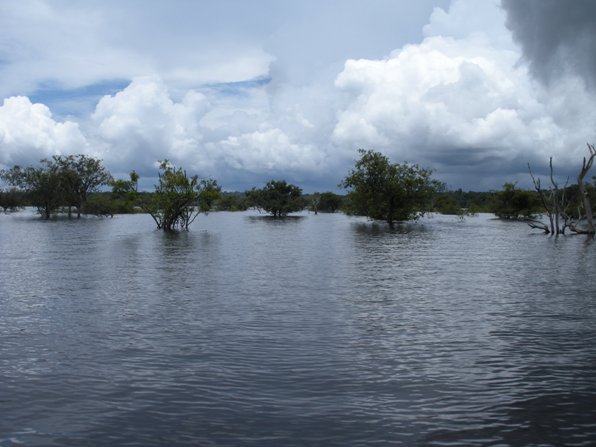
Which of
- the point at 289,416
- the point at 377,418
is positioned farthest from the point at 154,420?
the point at 377,418

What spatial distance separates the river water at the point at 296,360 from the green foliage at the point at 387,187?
212 feet

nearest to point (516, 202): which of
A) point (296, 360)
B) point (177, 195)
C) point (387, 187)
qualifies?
point (387, 187)

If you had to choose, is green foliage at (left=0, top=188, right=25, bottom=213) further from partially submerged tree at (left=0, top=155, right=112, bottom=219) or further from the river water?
the river water

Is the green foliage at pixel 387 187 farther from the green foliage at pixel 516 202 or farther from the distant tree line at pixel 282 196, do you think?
the green foliage at pixel 516 202

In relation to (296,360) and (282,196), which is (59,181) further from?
(296,360)

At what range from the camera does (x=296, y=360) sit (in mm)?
13367

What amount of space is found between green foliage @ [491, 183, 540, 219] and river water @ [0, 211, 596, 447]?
117 m

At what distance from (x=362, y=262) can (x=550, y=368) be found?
2300cm

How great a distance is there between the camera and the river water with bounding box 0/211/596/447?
9.51 meters

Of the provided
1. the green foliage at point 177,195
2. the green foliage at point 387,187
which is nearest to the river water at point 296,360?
the green foliage at point 177,195

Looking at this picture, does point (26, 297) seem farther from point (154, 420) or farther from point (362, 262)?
point (362, 262)

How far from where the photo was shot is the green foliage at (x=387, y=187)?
92.4 m

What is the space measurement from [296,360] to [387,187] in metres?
80.7

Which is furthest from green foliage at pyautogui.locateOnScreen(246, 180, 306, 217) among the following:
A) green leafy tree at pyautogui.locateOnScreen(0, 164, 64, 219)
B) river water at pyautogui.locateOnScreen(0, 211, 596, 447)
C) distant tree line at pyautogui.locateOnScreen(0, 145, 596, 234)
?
river water at pyautogui.locateOnScreen(0, 211, 596, 447)
